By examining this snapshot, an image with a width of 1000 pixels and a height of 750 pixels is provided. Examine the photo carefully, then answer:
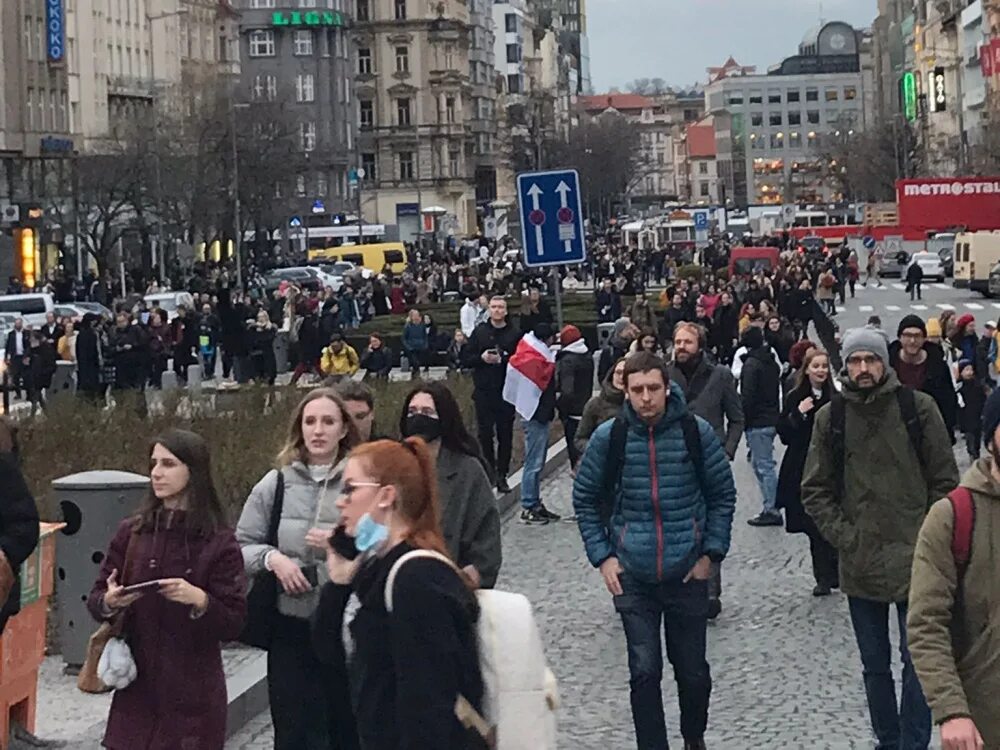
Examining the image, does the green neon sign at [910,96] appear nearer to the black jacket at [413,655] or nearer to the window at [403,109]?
the window at [403,109]

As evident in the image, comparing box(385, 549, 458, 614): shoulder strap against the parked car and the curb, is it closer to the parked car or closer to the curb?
the curb

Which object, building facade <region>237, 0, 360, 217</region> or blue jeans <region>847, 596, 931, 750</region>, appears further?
building facade <region>237, 0, 360, 217</region>

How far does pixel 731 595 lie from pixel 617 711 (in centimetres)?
379

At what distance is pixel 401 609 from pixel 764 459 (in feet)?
43.1

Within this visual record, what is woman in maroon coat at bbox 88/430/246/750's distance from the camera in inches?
293

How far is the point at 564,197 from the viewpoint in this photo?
20.5 metres

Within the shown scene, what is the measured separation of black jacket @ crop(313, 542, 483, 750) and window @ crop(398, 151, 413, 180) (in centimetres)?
15439

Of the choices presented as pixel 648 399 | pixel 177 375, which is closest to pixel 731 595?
pixel 648 399

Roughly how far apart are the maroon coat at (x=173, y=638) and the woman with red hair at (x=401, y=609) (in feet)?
5.31

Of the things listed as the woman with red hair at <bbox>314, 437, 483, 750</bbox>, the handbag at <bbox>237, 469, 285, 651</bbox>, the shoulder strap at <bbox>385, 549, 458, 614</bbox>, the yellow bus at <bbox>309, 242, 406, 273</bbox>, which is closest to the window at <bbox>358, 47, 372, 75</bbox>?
the yellow bus at <bbox>309, 242, 406, 273</bbox>

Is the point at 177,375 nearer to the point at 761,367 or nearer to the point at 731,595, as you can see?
the point at 761,367

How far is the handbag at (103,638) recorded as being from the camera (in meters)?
7.44

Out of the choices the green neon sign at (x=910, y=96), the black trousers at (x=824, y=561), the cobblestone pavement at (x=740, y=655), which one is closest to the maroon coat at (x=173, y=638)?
the cobblestone pavement at (x=740, y=655)

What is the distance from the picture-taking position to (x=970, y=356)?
24.6m
